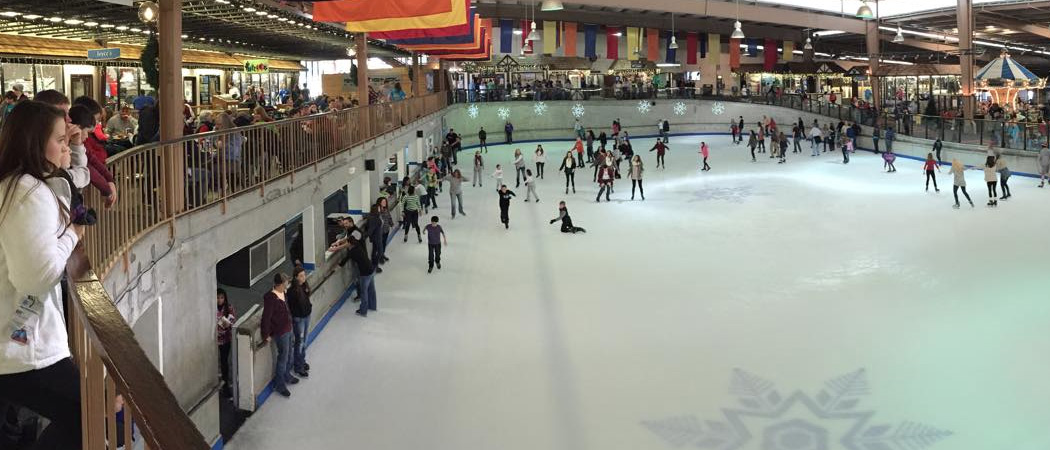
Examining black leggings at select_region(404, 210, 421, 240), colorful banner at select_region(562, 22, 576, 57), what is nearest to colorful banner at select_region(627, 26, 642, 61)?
colorful banner at select_region(562, 22, 576, 57)

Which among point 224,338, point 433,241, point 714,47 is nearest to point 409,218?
point 433,241

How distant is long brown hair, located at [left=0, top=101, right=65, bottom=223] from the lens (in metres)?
2.08

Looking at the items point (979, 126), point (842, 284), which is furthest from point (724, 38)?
point (842, 284)

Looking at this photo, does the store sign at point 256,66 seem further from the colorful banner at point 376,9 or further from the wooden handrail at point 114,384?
the wooden handrail at point 114,384

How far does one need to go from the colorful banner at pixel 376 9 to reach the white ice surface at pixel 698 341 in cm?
471

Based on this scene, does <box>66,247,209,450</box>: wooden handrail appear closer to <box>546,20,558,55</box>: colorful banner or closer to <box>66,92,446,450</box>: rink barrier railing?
<box>66,92,446,450</box>: rink barrier railing

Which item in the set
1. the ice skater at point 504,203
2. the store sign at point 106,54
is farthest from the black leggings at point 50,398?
the ice skater at point 504,203

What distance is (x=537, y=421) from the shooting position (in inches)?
329

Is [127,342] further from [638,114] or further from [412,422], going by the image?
[638,114]

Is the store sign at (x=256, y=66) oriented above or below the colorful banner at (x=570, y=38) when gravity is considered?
below

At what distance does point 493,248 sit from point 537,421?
9.05 meters

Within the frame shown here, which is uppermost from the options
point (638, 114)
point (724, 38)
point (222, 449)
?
point (724, 38)

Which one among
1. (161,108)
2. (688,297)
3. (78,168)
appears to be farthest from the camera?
(688,297)

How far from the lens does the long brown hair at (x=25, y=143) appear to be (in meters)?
2.08
